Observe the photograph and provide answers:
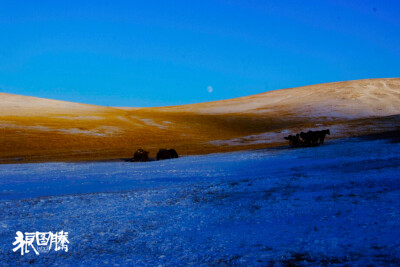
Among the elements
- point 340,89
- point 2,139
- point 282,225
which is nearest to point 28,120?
point 2,139

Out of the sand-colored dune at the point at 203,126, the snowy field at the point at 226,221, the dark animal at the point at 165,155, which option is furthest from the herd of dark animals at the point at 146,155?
the snowy field at the point at 226,221

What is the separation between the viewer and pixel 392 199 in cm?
778

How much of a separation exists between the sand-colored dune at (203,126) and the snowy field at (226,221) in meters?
18.3

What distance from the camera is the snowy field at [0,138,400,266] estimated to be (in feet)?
17.9

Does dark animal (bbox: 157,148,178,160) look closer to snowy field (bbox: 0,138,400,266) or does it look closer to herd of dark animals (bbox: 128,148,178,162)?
herd of dark animals (bbox: 128,148,178,162)

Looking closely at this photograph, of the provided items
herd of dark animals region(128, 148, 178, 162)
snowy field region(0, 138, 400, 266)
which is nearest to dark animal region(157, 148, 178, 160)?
herd of dark animals region(128, 148, 178, 162)

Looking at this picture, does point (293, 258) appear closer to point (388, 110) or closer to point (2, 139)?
point (2, 139)

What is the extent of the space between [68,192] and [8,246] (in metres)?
5.84

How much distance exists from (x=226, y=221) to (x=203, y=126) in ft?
158

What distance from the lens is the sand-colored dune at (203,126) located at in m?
34.4

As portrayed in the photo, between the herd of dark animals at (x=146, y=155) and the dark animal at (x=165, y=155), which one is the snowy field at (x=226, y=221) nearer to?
the herd of dark animals at (x=146, y=155)

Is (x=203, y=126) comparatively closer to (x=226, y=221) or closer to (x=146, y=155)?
(x=146, y=155)

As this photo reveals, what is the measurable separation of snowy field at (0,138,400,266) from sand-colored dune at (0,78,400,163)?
1829 cm

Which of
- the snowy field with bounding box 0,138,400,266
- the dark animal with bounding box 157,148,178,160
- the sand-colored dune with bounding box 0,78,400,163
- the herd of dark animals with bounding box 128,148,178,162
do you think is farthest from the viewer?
the sand-colored dune with bounding box 0,78,400,163
